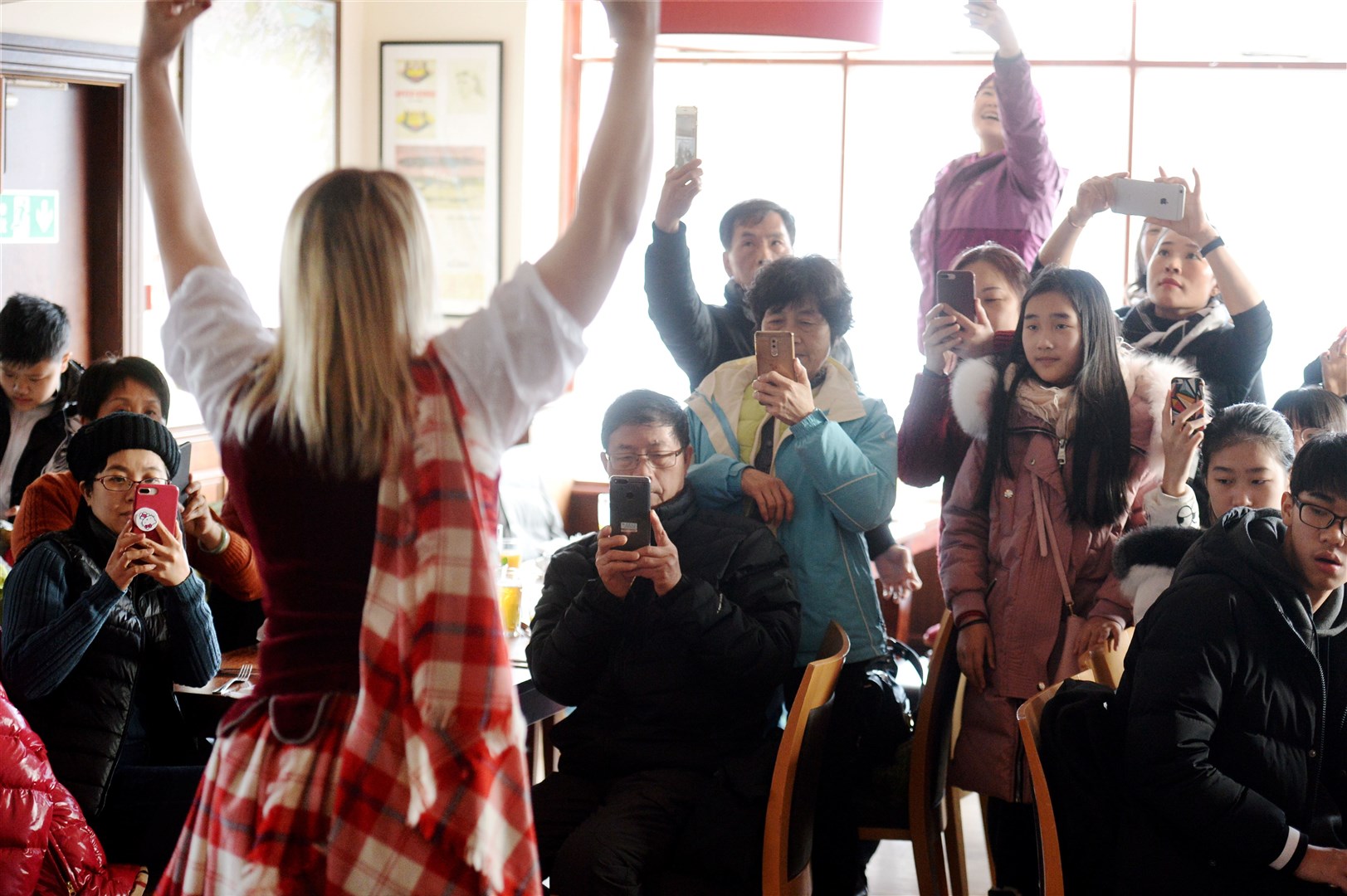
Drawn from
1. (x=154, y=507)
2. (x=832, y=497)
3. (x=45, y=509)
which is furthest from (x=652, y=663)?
(x=45, y=509)

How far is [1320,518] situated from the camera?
2174 millimetres

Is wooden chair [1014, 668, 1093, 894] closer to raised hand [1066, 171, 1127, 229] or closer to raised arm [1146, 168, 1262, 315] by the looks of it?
raised arm [1146, 168, 1262, 315]

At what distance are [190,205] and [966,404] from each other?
1.73 metres

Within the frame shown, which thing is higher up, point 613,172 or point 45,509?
point 613,172

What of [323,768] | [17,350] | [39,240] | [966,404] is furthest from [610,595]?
[39,240]

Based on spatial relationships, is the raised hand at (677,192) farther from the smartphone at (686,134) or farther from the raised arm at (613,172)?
the raised arm at (613,172)

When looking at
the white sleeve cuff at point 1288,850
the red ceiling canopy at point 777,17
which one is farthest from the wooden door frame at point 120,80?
the white sleeve cuff at point 1288,850

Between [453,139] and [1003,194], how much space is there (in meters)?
3.49

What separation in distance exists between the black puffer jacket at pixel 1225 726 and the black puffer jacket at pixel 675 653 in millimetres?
685

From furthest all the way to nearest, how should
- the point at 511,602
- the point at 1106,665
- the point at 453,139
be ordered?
the point at 453,139
the point at 511,602
the point at 1106,665

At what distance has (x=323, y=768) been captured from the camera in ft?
4.25

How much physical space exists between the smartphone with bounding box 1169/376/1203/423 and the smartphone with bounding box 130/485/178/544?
1866mm

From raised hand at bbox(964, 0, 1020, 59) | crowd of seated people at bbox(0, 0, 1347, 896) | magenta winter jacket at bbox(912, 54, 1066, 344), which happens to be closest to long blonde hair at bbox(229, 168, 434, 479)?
crowd of seated people at bbox(0, 0, 1347, 896)

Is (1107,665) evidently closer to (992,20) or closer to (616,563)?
(616,563)
